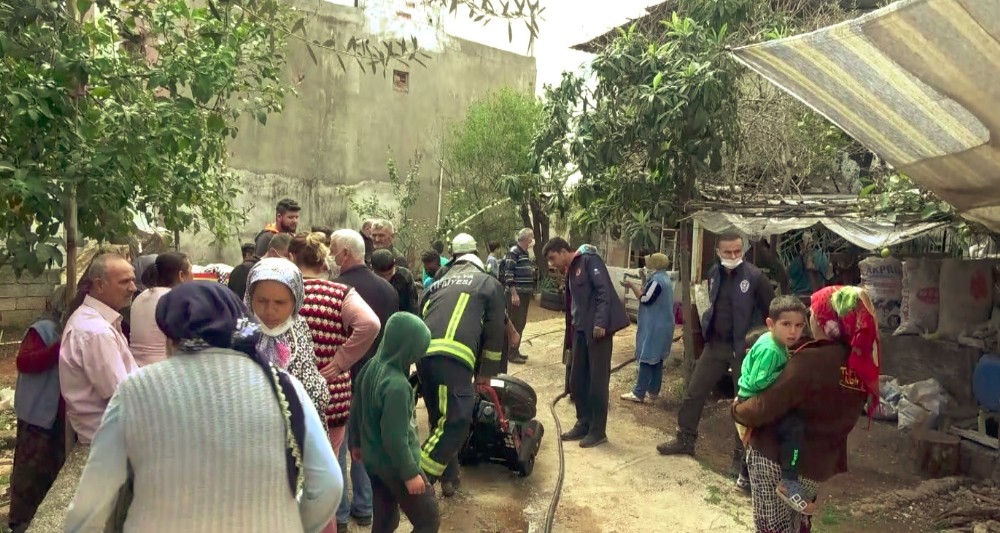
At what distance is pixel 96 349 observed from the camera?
3340 millimetres

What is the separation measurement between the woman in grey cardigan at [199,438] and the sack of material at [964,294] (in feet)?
23.8

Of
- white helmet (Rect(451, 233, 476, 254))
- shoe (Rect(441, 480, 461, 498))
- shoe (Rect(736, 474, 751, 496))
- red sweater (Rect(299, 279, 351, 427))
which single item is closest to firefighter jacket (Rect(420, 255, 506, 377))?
white helmet (Rect(451, 233, 476, 254))

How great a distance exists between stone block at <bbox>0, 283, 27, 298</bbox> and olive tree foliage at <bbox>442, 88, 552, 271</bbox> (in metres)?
8.26

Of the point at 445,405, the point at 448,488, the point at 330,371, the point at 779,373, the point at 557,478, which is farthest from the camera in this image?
the point at 557,478

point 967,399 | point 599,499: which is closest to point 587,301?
point 599,499

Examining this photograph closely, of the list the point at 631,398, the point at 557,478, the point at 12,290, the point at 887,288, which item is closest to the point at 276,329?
the point at 557,478

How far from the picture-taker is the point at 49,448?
3.97 metres

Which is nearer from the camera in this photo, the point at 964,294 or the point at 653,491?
the point at 653,491

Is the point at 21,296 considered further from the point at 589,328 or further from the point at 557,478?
the point at 557,478

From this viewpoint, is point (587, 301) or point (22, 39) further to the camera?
point (587, 301)

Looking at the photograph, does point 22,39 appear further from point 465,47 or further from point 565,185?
point 465,47

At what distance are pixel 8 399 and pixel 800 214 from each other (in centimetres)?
860

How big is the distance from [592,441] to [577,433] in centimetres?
21

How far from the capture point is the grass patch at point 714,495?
533 cm
